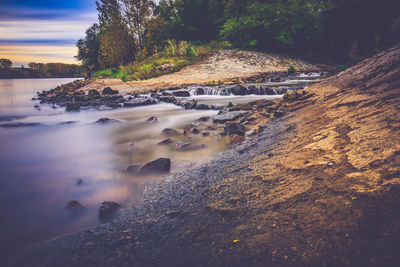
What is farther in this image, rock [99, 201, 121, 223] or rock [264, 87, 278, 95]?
rock [264, 87, 278, 95]

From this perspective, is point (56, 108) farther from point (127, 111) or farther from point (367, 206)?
point (367, 206)

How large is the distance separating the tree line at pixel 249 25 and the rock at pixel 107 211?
76.9 ft

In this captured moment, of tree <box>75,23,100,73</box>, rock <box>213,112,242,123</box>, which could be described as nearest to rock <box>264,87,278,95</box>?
rock <box>213,112,242,123</box>

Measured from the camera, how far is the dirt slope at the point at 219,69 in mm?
16219

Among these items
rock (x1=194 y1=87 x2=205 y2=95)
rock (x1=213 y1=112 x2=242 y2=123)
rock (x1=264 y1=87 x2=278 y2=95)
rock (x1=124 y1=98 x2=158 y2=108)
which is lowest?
rock (x1=213 y1=112 x2=242 y2=123)

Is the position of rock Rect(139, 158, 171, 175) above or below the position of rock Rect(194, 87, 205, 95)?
below

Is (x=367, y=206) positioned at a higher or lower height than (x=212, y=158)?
higher

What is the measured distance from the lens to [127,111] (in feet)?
32.5

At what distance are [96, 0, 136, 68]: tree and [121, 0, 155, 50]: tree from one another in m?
0.83

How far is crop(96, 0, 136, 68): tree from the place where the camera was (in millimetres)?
27281

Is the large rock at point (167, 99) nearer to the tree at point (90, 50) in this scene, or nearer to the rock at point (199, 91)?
the rock at point (199, 91)

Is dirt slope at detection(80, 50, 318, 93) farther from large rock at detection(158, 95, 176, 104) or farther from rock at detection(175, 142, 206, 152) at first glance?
rock at detection(175, 142, 206, 152)

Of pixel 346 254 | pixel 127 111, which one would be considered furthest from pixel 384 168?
pixel 127 111

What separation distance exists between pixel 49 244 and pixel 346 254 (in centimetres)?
241
